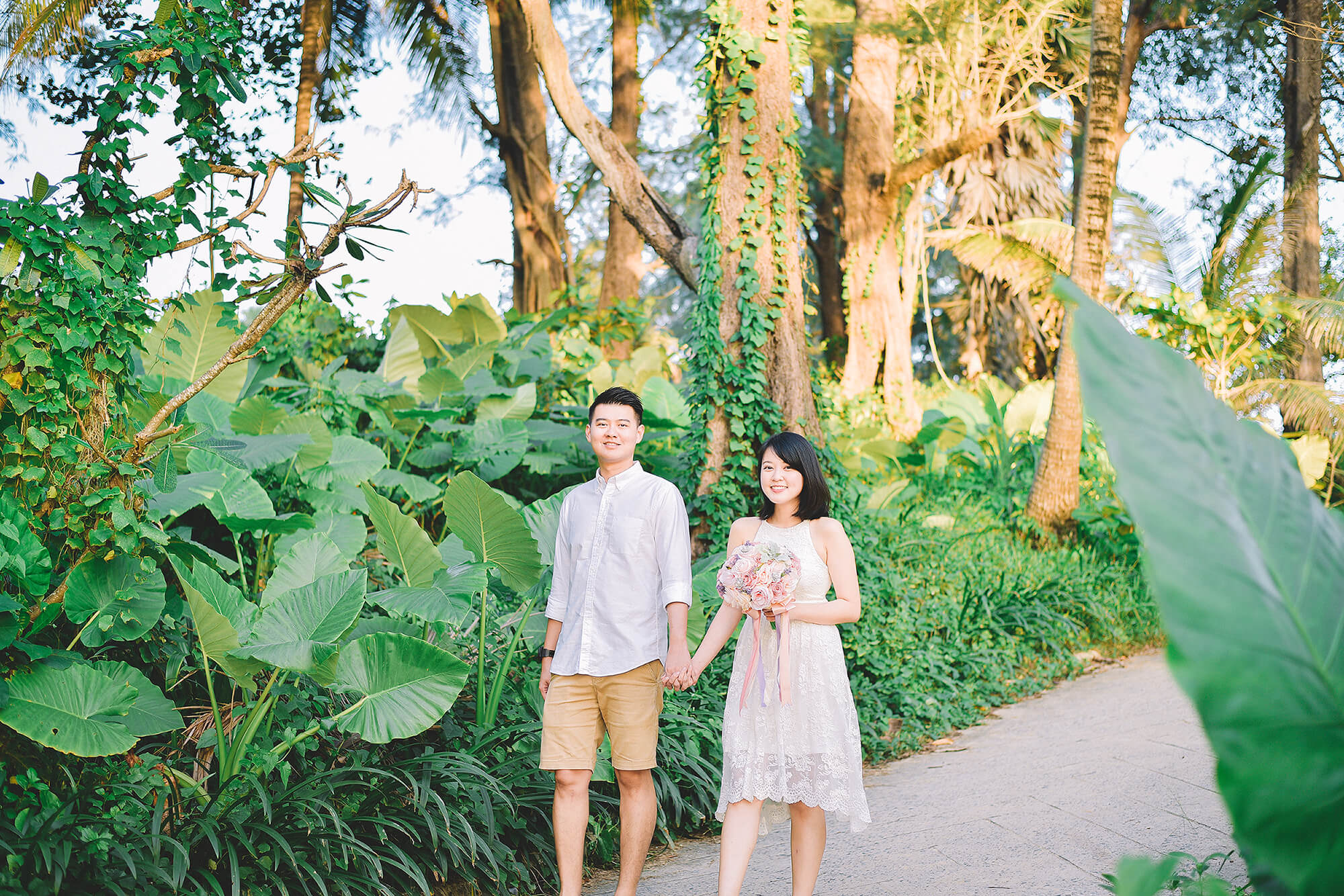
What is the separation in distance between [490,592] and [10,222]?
258 centimetres

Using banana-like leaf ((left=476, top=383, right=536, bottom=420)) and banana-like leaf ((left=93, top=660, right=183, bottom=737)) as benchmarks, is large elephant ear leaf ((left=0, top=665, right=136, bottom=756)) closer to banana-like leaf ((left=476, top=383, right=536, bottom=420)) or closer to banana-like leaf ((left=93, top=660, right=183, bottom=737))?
banana-like leaf ((left=93, top=660, right=183, bottom=737))

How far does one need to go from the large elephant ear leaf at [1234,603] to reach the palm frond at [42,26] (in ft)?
33.8

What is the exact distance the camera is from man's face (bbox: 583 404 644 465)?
10.7ft

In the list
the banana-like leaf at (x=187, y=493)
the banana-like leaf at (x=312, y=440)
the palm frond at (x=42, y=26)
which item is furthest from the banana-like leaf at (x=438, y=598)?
the palm frond at (x=42, y=26)

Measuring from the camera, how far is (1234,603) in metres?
0.58

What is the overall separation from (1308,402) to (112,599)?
35.4 feet

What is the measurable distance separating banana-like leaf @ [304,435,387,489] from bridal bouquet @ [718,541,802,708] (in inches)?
116

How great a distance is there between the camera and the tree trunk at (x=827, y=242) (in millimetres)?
16078

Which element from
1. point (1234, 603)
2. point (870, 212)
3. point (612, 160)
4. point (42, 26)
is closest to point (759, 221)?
point (612, 160)

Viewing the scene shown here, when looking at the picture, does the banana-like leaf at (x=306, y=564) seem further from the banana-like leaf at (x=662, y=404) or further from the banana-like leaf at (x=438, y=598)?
the banana-like leaf at (x=662, y=404)

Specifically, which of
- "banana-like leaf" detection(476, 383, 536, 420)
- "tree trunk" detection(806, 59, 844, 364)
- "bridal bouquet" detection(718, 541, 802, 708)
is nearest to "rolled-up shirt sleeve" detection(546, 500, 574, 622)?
"bridal bouquet" detection(718, 541, 802, 708)

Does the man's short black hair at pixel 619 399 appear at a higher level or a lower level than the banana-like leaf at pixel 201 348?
lower

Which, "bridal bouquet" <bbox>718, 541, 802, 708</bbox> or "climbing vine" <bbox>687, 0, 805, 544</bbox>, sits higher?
"climbing vine" <bbox>687, 0, 805, 544</bbox>

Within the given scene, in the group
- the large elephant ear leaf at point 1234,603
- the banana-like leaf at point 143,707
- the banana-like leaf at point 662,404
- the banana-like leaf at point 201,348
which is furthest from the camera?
the banana-like leaf at point 662,404
